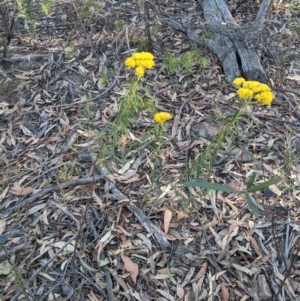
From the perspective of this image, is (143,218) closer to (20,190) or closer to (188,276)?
(188,276)

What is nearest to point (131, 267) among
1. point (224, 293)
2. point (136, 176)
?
point (224, 293)

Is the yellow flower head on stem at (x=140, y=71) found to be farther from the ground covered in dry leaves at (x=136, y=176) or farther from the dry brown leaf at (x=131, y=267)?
the dry brown leaf at (x=131, y=267)

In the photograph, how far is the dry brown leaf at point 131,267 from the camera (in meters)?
2.04

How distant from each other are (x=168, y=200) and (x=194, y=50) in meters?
1.54

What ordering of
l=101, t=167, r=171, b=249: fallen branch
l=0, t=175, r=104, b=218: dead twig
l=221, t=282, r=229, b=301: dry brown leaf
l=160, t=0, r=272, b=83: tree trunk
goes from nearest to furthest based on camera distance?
l=221, t=282, r=229, b=301: dry brown leaf → l=101, t=167, r=171, b=249: fallen branch → l=0, t=175, r=104, b=218: dead twig → l=160, t=0, r=272, b=83: tree trunk

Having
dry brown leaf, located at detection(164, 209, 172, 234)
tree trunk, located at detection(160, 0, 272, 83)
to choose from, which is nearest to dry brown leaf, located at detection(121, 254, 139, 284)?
dry brown leaf, located at detection(164, 209, 172, 234)

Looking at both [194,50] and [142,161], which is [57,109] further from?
[194,50]

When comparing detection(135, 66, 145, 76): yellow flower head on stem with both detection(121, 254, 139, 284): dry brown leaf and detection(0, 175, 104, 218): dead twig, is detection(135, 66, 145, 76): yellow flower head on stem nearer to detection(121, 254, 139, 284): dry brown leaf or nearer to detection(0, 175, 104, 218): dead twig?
detection(0, 175, 104, 218): dead twig

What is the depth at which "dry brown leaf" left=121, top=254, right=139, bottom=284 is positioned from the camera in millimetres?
2039

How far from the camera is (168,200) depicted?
7.68 ft

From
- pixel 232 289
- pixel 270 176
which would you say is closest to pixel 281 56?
pixel 270 176

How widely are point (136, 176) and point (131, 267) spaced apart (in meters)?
0.58

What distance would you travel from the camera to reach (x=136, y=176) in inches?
97.3

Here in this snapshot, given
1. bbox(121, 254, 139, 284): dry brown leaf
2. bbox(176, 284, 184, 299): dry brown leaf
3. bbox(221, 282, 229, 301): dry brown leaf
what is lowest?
bbox(221, 282, 229, 301): dry brown leaf
